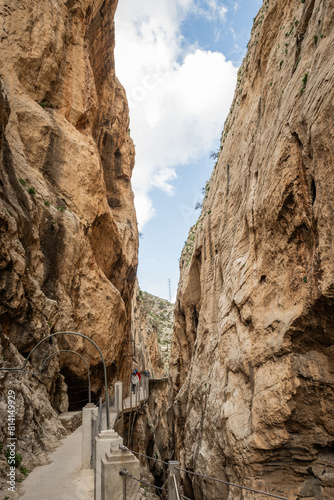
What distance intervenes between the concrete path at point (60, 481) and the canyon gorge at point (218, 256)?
56cm

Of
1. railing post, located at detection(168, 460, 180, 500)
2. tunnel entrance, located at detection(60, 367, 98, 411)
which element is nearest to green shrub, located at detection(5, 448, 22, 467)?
railing post, located at detection(168, 460, 180, 500)

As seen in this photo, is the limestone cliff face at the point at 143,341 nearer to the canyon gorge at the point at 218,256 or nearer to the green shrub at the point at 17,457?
the canyon gorge at the point at 218,256

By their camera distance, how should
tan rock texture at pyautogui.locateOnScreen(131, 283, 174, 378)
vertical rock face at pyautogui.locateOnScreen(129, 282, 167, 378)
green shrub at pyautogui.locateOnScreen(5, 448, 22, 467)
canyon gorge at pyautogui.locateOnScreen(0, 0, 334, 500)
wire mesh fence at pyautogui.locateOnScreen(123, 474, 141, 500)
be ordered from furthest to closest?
tan rock texture at pyautogui.locateOnScreen(131, 283, 174, 378), vertical rock face at pyautogui.locateOnScreen(129, 282, 167, 378), canyon gorge at pyautogui.locateOnScreen(0, 0, 334, 500), green shrub at pyautogui.locateOnScreen(5, 448, 22, 467), wire mesh fence at pyautogui.locateOnScreen(123, 474, 141, 500)

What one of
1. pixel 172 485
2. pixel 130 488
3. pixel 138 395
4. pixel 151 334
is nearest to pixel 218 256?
pixel 130 488

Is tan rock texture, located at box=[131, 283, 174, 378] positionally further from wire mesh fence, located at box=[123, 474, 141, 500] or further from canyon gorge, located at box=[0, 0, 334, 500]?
wire mesh fence, located at box=[123, 474, 141, 500]

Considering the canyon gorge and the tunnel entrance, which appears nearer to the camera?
the canyon gorge

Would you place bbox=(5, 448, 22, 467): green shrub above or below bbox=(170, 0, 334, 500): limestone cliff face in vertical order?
below

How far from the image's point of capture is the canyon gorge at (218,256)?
29.3 ft

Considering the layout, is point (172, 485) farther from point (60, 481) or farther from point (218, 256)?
point (218, 256)

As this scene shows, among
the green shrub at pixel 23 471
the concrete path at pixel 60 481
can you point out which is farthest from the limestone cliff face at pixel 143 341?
the green shrub at pixel 23 471

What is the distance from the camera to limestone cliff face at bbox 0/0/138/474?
47.9ft

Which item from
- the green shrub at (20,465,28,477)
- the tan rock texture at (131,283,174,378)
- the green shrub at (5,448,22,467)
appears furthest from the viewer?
the tan rock texture at (131,283,174,378)

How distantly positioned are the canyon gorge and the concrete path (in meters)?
0.56

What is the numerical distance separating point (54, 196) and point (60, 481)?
547 inches
